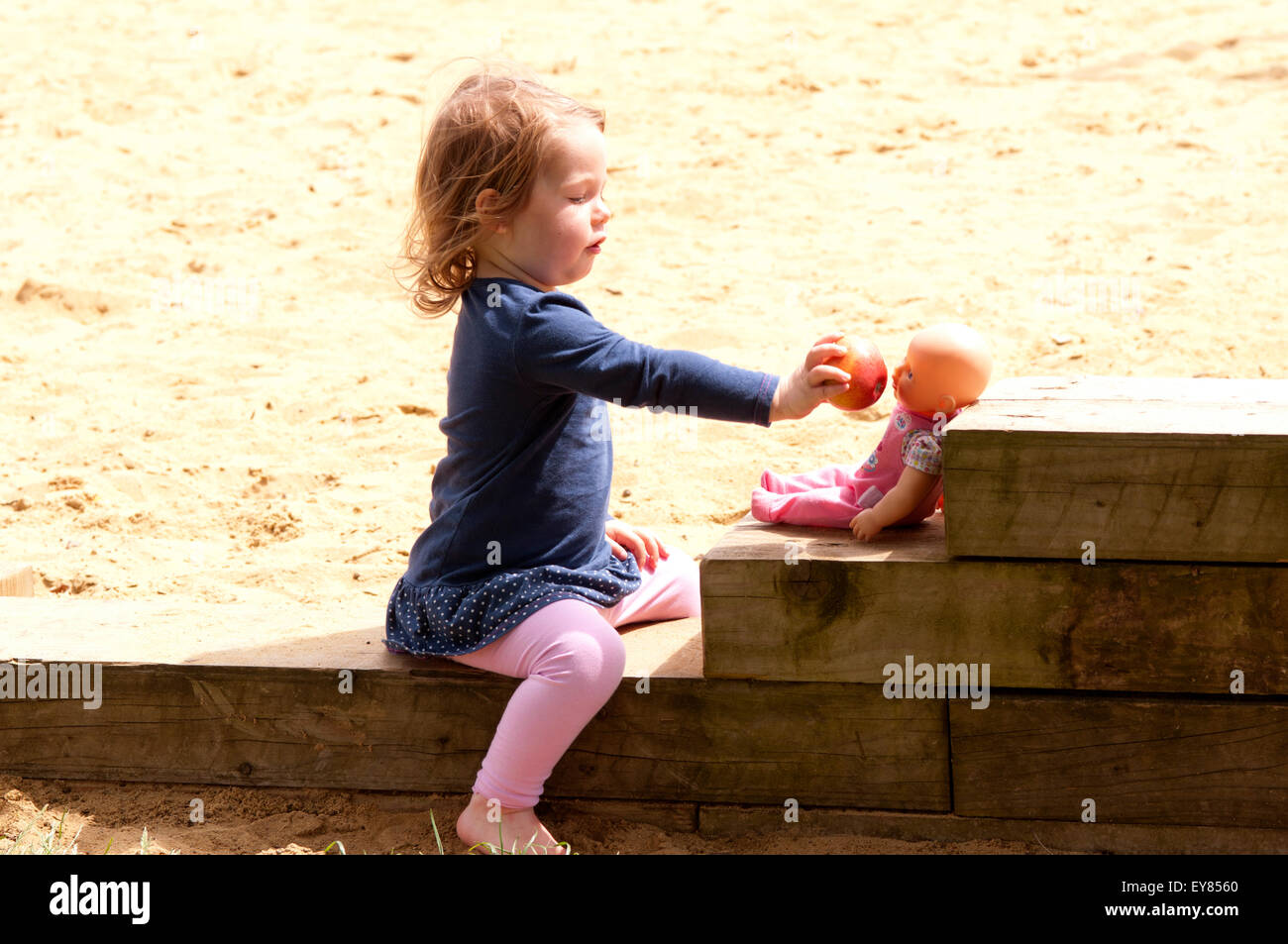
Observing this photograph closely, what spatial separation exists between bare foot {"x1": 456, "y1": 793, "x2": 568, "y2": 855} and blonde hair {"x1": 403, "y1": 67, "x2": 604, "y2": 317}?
889 mm

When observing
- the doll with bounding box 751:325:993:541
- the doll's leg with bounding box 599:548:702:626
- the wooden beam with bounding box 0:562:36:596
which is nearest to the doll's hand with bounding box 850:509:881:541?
the doll with bounding box 751:325:993:541

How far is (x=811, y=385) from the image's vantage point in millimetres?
2408

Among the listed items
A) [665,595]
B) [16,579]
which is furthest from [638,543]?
[16,579]

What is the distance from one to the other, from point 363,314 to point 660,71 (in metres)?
2.80

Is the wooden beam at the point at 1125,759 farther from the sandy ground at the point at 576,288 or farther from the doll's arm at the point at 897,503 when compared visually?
the sandy ground at the point at 576,288

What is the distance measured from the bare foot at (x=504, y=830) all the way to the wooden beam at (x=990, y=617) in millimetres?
391

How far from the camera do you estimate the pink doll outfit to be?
254cm

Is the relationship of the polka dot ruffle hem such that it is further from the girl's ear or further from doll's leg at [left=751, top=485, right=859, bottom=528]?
the girl's ear

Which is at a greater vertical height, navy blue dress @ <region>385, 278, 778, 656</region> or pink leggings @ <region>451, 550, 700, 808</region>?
navy blue dress @ <region>385, 278, 778, 656</region>

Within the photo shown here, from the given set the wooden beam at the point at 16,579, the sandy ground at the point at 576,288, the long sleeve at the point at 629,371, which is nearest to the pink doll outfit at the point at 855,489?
the long sleeve at the point at 629,371

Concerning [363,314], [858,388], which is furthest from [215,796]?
[363,314]

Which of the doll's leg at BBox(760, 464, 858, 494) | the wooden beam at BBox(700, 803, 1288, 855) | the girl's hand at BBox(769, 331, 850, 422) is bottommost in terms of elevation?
the wooden beam at BBox(700, 803, 1288, 855)

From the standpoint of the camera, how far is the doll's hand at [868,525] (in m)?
2.51

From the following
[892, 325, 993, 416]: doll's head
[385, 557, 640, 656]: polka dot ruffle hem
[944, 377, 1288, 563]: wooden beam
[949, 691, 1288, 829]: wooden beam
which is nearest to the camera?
[944, 377, 1288, 563]: wooden beam
